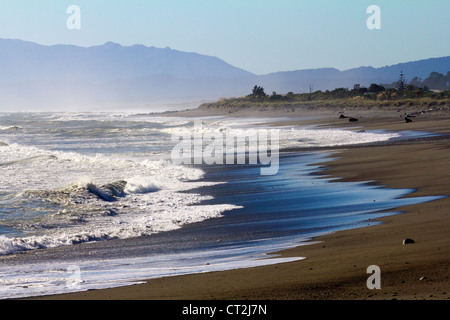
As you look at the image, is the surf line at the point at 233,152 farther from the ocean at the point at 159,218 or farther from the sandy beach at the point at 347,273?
the sandy beach at the point at 347,273

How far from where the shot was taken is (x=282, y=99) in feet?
337

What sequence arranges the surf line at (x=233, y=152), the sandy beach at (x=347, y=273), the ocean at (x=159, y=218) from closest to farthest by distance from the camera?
the sandy beach at (x=347, y=273) < the ocean at (x=159, y=218) < the surf line at (x=233, y=152)

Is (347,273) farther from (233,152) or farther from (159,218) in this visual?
(233,152)

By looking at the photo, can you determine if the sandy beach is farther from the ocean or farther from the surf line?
the surf line

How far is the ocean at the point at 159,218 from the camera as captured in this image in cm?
Answer: 827

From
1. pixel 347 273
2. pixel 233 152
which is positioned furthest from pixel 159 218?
pixel 233 152

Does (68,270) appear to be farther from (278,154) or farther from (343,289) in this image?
(278,154)

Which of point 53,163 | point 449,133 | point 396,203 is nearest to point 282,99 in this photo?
point 449,133

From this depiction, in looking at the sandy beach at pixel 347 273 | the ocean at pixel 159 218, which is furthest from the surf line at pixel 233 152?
the sandy beach at pixel 347 273

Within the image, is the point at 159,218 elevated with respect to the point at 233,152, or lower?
lower

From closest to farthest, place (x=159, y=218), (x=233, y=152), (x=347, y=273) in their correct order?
1. (x=347, y=273)
2. (x=159, y=218)
3. (x=233, y=152)

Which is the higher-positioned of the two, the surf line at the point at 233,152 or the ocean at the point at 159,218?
→ the surf line at the point at 233,152

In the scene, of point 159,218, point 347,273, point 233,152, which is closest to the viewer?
point 347,273

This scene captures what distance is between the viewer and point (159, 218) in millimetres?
12359
